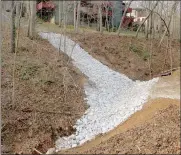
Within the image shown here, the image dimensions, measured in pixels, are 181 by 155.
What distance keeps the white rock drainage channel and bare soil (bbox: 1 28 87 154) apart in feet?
1.12

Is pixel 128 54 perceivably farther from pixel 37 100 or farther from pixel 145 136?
pixel 145 136

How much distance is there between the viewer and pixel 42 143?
10195mm

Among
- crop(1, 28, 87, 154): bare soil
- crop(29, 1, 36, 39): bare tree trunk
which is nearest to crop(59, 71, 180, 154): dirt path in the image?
crop(1, 28, 87, 154): bare soil

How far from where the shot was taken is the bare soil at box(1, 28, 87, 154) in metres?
10.4

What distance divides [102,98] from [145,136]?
476cm

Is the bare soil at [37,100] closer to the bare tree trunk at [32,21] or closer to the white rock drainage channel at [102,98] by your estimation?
the white rock drainage channel at [102,98]

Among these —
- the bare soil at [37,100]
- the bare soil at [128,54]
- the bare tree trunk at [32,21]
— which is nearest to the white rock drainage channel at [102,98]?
the bare soil at [37,100]

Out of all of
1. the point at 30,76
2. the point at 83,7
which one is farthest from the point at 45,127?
the point at 83,7

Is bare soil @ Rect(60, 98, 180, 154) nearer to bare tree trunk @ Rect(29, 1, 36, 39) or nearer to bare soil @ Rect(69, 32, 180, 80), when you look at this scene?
bare soil @ Rect(69, 32, 180, 80)

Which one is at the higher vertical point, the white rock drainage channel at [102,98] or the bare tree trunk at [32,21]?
the bare tree trunk at [32,21]

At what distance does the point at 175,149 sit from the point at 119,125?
3.22 metres

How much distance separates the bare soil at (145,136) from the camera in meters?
8.80

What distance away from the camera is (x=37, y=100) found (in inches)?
479

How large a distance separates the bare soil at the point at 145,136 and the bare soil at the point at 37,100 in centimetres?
115
